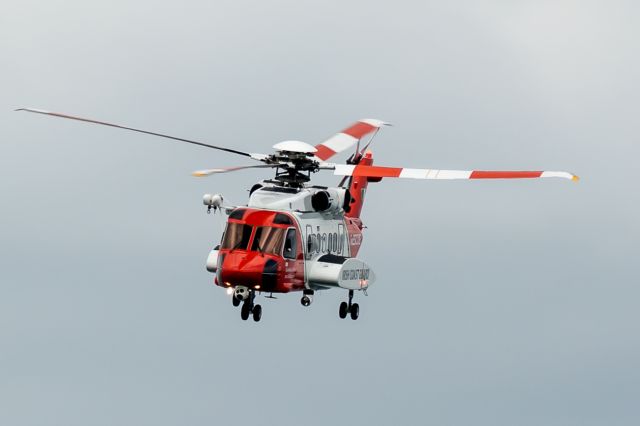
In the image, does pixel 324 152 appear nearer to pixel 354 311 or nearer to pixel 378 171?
pixel 378 171

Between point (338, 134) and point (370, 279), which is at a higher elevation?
point (338, 134)

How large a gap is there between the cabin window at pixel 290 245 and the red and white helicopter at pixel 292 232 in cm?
3

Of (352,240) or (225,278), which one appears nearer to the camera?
(225,278)

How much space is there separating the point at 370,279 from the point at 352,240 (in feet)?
7.50

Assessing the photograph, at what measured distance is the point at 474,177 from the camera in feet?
140

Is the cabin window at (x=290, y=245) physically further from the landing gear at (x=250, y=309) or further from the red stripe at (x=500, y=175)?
the red stripe at (x=500, y=175)

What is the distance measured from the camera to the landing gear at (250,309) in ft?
139

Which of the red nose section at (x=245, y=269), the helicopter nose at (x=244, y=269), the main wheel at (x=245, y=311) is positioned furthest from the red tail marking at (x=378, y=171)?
the main wheel at (x=245, y=311)

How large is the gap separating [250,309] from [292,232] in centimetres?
291

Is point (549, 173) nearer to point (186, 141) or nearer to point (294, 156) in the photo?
point (294, 156)

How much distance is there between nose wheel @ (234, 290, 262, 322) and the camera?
42531mm

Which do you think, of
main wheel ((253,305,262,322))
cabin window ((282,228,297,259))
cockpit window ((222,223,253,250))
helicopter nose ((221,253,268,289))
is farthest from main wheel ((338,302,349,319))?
cockpit window ((222,223,253,250))

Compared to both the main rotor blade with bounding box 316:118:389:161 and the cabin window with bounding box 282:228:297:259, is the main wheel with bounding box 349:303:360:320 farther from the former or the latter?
the main rotor blade with bounding box 316:118:389:161

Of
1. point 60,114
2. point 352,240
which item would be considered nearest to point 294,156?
point 352,240
